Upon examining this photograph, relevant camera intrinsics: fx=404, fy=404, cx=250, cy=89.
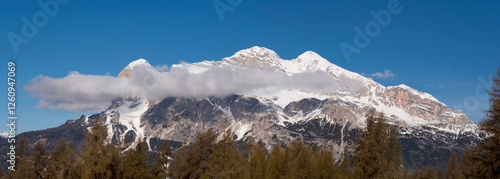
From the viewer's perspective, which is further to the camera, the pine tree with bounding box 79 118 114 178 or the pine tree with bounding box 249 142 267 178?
the pine tree with bounding box 249 142 267 178

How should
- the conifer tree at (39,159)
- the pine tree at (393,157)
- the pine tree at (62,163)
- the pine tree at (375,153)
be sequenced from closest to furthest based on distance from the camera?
1. the pine tree at (375,153)
2. the pine tree at (393,157)
3. the pine tree at (62,163)
4. the conifer tree at (39,159)

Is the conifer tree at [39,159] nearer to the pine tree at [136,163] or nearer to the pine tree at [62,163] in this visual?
the pine tree at [62,163]

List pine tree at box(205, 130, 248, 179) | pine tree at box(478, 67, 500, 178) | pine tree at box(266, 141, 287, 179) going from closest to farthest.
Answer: pine tree at box(478, 67, 500, 178) → pine tree at box(205, 130, 248, 179) → pine tree at box(266, 141, 287, 179)

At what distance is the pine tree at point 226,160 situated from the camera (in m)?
47.7

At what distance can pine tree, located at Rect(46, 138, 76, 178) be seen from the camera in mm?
53747

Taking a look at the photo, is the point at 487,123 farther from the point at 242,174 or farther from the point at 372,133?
the point at 242,174

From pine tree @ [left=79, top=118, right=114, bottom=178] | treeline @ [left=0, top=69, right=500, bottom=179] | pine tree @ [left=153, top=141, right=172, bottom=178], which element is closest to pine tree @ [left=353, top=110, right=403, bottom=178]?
treeline @ [left=0, top=69, right=500, bottom=179]

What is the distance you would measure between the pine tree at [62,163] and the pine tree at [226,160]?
18850mm

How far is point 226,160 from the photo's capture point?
159ft

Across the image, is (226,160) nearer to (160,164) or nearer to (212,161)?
(212,161)

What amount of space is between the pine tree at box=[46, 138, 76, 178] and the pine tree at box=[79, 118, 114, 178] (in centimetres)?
888

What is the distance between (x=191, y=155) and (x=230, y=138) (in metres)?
11.8

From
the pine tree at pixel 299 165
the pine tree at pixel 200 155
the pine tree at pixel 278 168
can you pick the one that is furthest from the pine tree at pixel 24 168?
the pine tree at pixel 299 165

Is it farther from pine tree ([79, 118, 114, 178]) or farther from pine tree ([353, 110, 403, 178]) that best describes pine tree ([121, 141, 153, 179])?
pine tree ([353, 110, 403, 178])
